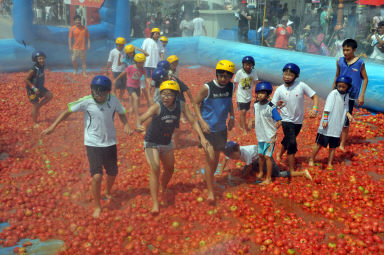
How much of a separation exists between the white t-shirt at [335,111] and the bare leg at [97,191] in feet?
14.8

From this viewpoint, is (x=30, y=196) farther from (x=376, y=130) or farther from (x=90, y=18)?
(x=90, y=18)

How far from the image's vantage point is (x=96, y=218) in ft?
18.1

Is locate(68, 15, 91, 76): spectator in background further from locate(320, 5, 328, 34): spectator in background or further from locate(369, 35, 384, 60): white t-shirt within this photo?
locate(369, 35, 384, 60): white t-shirt

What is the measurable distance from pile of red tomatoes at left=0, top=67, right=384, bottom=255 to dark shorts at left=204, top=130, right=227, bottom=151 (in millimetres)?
958

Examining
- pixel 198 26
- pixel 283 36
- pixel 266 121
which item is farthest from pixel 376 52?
pixel 198 26

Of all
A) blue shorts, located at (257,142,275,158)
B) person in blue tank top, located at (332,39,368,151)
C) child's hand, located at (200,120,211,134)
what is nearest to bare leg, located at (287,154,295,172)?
blue shorts, located at (257,142,275,158)

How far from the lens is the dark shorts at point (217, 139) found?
6.07 metres

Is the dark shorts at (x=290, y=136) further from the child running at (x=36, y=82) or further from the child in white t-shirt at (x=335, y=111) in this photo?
the child running at (x=36, y=82)

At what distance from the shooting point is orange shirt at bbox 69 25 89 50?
15438mm

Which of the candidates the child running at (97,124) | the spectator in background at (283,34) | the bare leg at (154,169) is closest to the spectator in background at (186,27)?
the spectator in background at (283,34)

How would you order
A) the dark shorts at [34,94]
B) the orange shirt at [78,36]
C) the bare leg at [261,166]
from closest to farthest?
the bare leg at [261,166]
the dark shorts at [34,94]
the orange shirt at [78,36]

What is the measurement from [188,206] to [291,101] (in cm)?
281

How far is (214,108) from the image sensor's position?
5965mm

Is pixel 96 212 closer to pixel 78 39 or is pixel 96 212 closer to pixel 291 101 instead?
pixel 291 101
